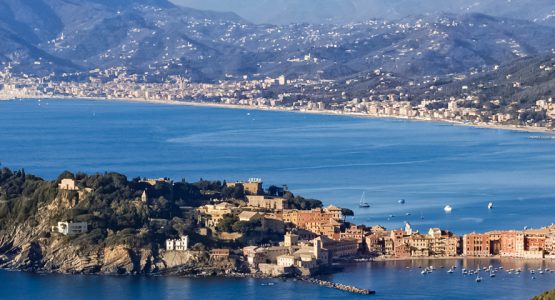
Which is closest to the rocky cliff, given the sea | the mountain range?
the sea

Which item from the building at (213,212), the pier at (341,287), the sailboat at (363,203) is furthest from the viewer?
the sailboat at (363,203)

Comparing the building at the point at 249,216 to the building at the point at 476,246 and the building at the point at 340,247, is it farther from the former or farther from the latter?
the building at the point at 476,246

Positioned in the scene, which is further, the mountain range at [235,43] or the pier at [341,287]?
the mountain range at [235,43]

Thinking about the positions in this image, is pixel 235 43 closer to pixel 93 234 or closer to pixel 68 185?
pixel 68 185

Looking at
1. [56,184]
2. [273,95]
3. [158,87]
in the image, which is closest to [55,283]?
[56,184]

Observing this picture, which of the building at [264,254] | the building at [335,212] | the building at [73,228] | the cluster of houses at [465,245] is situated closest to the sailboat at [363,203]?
the building at [335,212]
